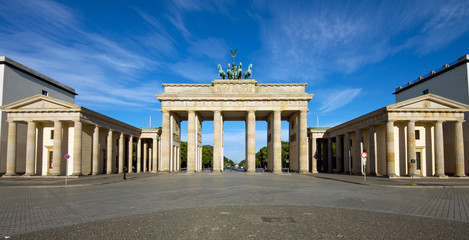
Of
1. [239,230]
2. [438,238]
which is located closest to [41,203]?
[239,230]

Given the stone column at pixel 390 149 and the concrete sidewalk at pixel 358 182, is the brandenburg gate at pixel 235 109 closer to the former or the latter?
the stone column at pixel 390 149

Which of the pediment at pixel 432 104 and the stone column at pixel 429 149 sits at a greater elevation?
the pediment at pixel 432 104

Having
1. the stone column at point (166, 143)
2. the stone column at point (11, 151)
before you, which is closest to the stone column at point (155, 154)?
the stone column at point (166, 143)

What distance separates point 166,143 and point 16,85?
24.0 metres

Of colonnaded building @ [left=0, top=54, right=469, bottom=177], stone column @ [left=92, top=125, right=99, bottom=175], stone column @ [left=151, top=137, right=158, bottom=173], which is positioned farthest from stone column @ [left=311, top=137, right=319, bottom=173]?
stone column @ [left=92, top=125, right=99, bottom=175]

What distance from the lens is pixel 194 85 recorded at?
49781 millimetres

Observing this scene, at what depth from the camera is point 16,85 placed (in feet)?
145

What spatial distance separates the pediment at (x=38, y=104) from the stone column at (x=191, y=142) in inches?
693

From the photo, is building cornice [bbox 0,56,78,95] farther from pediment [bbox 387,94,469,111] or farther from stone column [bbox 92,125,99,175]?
pediment [bbox 387,94,469,111]

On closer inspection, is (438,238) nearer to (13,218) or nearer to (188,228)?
(188,228)

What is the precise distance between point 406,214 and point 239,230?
6.92 m

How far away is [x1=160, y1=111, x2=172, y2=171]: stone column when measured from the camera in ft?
156

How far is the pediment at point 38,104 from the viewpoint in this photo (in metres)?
36.6

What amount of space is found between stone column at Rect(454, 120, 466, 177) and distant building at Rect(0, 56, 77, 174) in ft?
189
